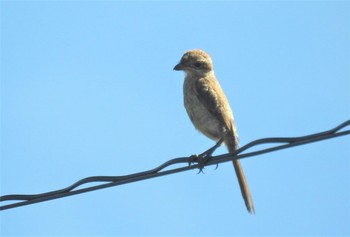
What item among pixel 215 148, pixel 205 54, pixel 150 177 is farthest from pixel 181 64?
pixel 150 177

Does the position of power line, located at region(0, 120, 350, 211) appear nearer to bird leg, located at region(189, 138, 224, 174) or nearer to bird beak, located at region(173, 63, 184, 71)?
bird leg, located at region(189, 138, 224, 174)

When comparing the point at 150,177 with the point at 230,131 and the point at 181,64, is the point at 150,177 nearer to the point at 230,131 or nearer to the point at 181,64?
the point at 230,131

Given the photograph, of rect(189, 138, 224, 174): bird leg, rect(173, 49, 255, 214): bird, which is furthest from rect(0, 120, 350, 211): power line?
rect(173, 49, 255, 214): bird

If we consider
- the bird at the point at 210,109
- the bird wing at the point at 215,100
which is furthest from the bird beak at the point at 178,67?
the bird wing at the point at 215,100

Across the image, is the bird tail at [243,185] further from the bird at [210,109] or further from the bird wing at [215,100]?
the bird wing at [215,100]

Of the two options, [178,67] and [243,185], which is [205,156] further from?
[178,67]

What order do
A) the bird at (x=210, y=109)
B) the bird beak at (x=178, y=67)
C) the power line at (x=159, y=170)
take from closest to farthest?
the power line at (x=159, y=170)
the bird at (x=210, y=109)
the bird beak at (x=178, y=67)

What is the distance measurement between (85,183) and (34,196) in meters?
0.53

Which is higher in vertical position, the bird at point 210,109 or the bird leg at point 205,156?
the bird at point 210,109

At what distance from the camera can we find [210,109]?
8.99 meters

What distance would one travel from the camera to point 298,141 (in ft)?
16.9

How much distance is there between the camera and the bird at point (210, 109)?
886 cm

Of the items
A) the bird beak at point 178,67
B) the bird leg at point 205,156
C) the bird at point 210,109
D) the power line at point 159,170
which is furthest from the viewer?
the bird beak at point 178,67

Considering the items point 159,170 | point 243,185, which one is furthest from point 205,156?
point 159,170
